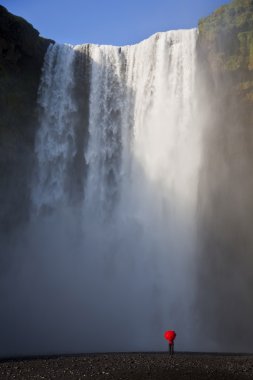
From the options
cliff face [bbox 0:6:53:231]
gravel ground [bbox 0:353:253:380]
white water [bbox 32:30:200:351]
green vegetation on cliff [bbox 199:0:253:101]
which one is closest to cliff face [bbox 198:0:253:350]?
green vegetation on cliff [bbox 199:0:253:101]

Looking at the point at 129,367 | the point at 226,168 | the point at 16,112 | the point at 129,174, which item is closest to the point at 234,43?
the point at 226,168

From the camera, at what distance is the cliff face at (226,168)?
28.7 metres

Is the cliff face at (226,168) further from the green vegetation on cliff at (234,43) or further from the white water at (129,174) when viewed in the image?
the white water at (129,174)

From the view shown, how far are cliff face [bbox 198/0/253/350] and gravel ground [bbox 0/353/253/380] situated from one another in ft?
31.3

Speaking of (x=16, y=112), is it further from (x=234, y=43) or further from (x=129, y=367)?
(x=129, y=367)

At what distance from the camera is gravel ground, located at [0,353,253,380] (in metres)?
15.6

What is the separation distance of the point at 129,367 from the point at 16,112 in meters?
23.0

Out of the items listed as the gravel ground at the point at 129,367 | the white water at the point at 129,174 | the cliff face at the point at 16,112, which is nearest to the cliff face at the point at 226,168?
the white water at the point at 129,174

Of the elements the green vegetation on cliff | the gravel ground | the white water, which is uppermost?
the green vegetation on cliff

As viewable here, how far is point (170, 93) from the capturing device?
112ft

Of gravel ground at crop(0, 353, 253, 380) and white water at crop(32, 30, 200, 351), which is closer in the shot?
gravel ground at crop(0, 353, 253, 380)

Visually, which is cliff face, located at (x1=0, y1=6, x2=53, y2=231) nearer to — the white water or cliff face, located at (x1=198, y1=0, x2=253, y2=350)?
the white water

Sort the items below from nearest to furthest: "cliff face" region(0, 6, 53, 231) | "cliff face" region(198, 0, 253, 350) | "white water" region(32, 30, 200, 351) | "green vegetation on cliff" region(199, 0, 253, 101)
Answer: "cliff face" region(198, 0, 253, 350)
"white water" region(32, 30, 200, 351)
"green vegetation on cliff" region(199, 0, 253, 101)
"cliff face" region(0, 6, 53, 231)

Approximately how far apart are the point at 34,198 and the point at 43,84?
9577mm
